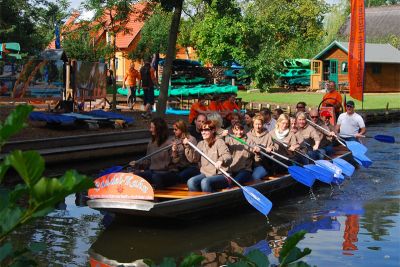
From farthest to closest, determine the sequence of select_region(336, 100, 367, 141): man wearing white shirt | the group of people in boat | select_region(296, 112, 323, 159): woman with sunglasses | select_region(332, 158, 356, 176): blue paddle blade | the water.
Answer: select_region(336, 100, 367, 141): man wearing white shirt
select_region(296, 112, 323, 159): woman with sunglasses
select_region(332, 158, 356, 176): blue paddle blade
the group of people in boat
the water

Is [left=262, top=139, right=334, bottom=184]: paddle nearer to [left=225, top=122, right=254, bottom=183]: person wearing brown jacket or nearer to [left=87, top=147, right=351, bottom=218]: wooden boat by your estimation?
[left=225, top=122, right=254, bottom=183]: person wearing brown jacket

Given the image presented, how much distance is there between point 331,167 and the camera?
35.7ft

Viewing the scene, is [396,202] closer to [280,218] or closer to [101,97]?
[280,218]

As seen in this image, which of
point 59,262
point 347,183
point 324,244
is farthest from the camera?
point 347,183

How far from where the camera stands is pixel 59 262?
22.9ft

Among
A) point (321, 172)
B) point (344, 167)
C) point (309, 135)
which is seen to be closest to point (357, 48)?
point (309, 135)

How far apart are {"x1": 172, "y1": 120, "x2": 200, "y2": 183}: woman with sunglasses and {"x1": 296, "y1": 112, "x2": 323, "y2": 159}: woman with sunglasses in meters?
2.98

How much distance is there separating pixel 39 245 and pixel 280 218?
25.4 ft

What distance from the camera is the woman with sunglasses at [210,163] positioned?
340 inches

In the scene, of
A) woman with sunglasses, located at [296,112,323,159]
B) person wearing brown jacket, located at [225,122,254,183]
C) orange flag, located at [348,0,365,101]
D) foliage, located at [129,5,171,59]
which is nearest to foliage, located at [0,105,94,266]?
person wearing brown jacket, located at [225,122,254,183]

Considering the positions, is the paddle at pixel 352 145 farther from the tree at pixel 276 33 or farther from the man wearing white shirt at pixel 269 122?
the tree at pixel 276 33

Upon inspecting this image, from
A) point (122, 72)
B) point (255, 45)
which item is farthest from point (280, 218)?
point (122, 72)

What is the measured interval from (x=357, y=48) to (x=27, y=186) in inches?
708

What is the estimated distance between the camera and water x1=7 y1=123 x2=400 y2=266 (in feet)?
24.0
